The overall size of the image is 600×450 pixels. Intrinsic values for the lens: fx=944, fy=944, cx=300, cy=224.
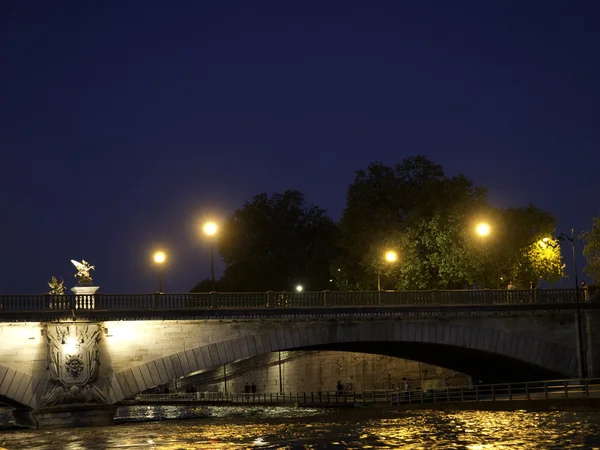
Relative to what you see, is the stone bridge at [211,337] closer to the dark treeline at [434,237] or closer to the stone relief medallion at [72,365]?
the stone relief medallion at [72,365]

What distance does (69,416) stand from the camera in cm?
4275

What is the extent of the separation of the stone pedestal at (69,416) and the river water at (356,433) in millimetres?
840

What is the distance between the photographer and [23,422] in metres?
45.2

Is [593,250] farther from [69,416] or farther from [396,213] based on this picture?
[69,416]

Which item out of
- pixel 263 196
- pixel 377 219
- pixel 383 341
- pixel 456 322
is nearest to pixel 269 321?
pixel 383 341

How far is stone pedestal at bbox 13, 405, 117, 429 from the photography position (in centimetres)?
4253

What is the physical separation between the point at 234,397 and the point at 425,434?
4182cm

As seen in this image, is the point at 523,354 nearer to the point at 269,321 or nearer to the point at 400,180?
the point at 269,321

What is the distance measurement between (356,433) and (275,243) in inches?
2752

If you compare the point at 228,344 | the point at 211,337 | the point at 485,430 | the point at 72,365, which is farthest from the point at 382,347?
the point at 485,430

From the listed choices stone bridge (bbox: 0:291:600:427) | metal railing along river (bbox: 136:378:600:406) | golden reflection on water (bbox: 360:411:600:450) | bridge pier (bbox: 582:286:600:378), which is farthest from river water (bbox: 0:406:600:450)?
bridge pier (bbox: 582:286:600:378)

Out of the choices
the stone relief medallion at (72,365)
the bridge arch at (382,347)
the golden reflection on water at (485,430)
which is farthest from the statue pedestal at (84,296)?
the golden reflection on water at (485,430)

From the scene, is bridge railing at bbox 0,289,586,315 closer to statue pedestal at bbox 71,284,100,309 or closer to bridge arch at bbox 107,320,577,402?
statue pedestal at bbox 71,284,100,309

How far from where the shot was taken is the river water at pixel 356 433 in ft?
103
